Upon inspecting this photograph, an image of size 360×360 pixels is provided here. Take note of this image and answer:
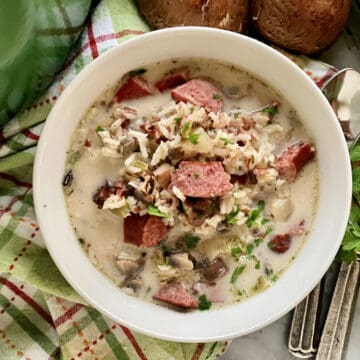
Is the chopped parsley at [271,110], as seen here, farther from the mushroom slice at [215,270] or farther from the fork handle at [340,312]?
the fork handle at [340,312]

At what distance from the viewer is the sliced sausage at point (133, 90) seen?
121cm

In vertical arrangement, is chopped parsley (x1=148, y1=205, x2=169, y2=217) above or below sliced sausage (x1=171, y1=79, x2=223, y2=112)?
below

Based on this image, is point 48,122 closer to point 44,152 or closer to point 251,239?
point 44,152

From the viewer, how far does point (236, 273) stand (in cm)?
125

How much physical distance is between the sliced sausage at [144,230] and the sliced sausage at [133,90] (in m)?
0.19

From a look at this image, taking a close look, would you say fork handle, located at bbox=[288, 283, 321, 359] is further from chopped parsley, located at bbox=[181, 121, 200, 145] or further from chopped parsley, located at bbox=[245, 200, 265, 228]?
chopped parsley, located at bbox=[181, 121, 200, 145]

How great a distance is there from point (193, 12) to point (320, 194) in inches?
14.6

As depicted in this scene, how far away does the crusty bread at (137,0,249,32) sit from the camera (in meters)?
1.29

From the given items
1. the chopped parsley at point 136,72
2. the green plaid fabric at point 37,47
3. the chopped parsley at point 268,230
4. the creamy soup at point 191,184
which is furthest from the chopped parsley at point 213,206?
the green plaid fabric at point 37,47

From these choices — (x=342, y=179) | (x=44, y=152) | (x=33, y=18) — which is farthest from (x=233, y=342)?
(x=33, y=18)

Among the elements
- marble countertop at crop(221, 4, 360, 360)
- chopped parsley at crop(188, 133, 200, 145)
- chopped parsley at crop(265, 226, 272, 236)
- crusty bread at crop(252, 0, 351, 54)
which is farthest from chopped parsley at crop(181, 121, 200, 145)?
marble countertop at crop(221, 4, 360, 360)

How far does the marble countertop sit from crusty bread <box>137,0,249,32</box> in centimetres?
23

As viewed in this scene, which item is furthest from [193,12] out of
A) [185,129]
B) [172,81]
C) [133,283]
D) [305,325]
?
[305,325]

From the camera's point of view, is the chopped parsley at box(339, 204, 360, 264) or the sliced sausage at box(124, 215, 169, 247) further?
the chopped parsley at box(339, 204, 360, 264)
